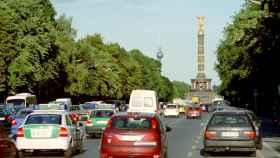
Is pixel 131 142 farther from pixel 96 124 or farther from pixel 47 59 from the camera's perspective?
pixel 47 59

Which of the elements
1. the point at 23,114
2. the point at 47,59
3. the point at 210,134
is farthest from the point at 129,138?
the point at 47,59

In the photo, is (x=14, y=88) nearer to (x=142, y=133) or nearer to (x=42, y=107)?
(x=42, y=107)

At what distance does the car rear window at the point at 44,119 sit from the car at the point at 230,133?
4.75 meters

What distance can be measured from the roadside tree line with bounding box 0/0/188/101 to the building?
44887 millimetres

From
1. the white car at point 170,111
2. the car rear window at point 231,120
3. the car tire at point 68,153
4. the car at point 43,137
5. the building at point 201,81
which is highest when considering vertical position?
the building at point 201,81

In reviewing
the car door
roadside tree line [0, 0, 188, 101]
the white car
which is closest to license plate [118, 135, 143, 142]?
the car door

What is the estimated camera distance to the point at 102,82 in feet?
359

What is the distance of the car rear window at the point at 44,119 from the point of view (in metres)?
21.9

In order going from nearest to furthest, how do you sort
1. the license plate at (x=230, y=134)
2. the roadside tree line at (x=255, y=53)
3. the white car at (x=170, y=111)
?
the license plate at (x=230, y=134), the roadside tree line at (x=255, y=53), the white car at (x=170, y=111)

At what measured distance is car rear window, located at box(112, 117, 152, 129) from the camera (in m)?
18.4

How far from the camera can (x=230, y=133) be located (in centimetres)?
2234

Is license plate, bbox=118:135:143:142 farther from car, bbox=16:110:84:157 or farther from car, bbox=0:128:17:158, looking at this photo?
car, bbox=16:110:84:157

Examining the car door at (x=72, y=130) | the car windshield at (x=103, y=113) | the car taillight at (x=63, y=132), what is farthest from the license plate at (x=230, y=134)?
the car windshield at (x=103, y=113)

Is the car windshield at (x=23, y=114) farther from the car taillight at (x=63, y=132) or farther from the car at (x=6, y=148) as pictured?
the car at (x=6, y=148)
